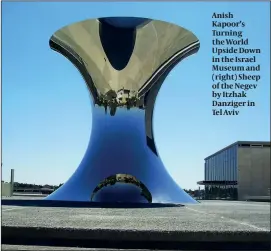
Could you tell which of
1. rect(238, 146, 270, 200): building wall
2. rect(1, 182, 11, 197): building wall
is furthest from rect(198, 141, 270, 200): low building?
rect(1, 182, 11, 197): building wall

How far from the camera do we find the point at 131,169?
2009 cm

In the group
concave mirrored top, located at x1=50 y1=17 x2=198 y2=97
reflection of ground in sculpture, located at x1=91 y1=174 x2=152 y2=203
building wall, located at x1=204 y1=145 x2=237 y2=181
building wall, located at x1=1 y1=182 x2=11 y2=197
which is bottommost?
building wall, located at x1=1 y1=182 x2=11 y2=197

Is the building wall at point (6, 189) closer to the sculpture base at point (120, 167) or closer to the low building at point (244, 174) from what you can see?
the sculpture base at point (120, 167)

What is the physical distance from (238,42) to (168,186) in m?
13.5

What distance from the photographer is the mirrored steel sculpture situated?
19.8 meters

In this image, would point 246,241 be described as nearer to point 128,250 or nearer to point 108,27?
point 128,250

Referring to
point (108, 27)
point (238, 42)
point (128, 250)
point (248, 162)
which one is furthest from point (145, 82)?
point (248, 162)

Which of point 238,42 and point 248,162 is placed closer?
point 238,42

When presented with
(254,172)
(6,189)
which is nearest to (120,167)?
(6,189)

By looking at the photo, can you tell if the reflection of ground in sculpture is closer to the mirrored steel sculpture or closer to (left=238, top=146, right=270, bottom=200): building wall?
the mirrored steel sculpture

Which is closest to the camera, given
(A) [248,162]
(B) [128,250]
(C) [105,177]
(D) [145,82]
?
(B) [128,250]

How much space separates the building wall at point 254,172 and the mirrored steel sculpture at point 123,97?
30.7 meters

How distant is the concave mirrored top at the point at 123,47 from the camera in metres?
20.6

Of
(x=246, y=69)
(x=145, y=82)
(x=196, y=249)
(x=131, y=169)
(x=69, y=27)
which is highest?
(x=69, y=27)
